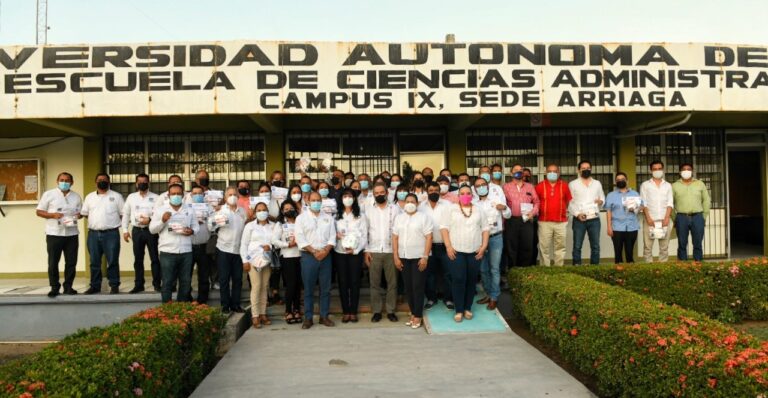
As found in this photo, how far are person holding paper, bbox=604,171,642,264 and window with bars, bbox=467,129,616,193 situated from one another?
2.14 meters

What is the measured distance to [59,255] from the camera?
724 centimetres

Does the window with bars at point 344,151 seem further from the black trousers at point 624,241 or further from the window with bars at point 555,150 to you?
the black trousers at point 624,241

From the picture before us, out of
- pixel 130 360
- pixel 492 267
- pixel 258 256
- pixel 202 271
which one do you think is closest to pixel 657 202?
pixel 492 267

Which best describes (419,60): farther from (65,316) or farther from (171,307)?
(65,316)

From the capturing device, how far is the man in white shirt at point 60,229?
7152 mm

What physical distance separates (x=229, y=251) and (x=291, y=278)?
88 cm

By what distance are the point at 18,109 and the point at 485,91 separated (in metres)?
6.93

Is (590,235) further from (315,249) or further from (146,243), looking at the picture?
(146,243)

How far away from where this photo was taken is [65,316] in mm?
7230

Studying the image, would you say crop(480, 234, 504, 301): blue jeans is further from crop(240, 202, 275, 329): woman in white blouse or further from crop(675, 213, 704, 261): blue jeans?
crop(675, 213, 704, 261): blue jeans

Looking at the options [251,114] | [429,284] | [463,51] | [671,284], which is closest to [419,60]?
[463,51]

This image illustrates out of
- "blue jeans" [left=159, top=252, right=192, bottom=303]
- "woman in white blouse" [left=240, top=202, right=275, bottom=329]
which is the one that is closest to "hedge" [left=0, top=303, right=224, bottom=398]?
"woman in white blouse" [left=240, top=202, right=275, bottom=329]

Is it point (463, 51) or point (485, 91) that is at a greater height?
point (463, 51)

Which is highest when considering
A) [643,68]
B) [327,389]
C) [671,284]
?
[643,68]
